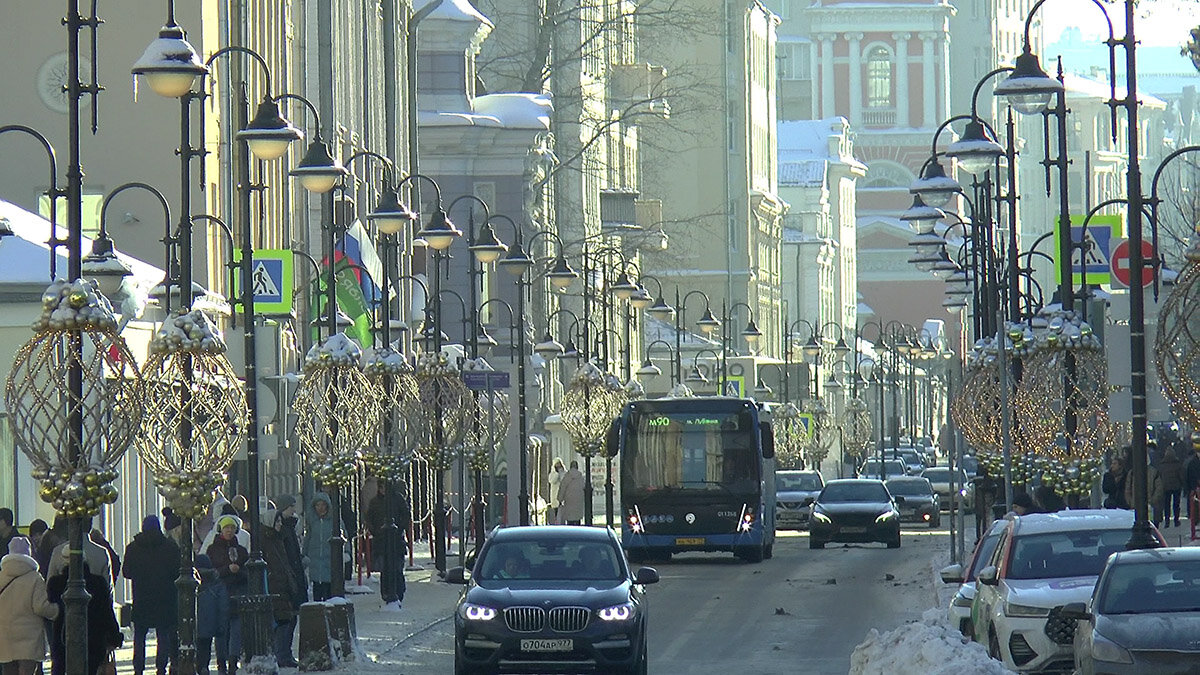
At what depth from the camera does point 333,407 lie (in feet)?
105

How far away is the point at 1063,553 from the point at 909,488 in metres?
44.8

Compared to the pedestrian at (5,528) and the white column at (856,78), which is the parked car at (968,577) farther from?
the white column at (856,78)

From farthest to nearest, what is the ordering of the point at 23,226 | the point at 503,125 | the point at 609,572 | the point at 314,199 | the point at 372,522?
the point at 503,125, the point at 314,199, the point at 372,522, the point at 23,226, the point at 609,572

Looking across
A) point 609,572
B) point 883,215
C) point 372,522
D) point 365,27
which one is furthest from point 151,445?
point 883,215

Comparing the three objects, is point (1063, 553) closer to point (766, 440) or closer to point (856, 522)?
point (766, 440)

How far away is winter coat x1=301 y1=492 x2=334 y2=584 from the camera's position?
102ft

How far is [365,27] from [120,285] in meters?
30.7

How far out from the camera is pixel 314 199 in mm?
53781

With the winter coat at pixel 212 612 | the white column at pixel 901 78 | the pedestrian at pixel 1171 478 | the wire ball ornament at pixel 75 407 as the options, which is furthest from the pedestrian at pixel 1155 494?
the white column at pixel 901 78

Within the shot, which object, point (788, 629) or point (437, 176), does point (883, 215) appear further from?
point (788, 629)

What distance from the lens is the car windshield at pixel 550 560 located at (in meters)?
23.8

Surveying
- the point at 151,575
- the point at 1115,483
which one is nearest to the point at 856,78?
the point at 1115,483

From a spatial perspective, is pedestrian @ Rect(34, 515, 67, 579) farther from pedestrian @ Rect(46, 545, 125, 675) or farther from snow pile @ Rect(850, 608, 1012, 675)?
snow pile @ Rect(850, 608, 1012, 675)

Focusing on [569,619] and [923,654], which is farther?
[569,619]
